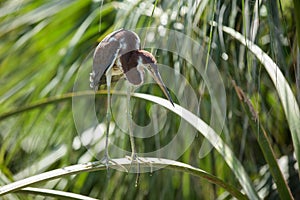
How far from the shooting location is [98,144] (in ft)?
3.92

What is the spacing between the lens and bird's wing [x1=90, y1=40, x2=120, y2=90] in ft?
1.33

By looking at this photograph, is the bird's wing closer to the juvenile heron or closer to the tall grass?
the juvenile heron

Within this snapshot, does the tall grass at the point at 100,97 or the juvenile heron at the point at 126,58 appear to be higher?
the juvenile heron at the point at 126,58

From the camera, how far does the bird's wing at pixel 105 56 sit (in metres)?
0.41

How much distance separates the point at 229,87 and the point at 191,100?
146 millimetres

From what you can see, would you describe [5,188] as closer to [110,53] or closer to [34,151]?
[110,53]

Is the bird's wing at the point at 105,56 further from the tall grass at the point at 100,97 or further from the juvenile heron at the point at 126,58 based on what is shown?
the tall grass at the point at 100,97

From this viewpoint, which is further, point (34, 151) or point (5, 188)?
point (34, 151)

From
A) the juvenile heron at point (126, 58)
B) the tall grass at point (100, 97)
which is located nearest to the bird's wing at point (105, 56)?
the juvenile heron at point (126, 58)

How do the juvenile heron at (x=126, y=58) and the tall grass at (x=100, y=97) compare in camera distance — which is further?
the tall grass at (x=100, y=97)

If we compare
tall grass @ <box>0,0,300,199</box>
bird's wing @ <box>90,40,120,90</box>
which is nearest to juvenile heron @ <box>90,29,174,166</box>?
bird's wing @ <box>90,40,120,90</box>

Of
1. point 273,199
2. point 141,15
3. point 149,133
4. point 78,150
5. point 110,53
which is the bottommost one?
point 273,199

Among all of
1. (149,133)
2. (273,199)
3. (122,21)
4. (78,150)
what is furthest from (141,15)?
(273,199)

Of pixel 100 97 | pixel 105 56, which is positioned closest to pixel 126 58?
pixel 105 56
